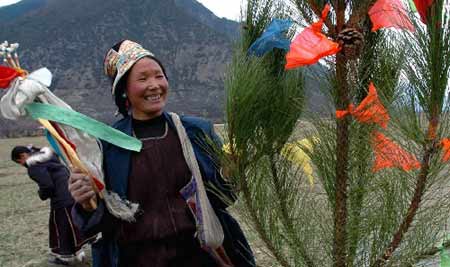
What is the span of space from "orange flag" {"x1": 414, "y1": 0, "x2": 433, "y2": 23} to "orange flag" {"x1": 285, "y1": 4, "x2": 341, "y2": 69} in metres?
0.19

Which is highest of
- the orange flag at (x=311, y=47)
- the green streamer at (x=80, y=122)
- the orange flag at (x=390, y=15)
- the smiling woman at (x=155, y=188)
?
the orange flag at (x=390, y=15)

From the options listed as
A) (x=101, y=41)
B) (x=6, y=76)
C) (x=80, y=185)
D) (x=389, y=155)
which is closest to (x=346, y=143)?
(x=389, y=155)

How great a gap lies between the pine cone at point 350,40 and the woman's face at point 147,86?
2.33 ft

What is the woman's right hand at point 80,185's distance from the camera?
5.26 ft

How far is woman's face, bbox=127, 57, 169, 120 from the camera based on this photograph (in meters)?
1.71

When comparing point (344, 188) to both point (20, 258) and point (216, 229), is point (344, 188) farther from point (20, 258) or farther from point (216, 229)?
point (20, 258)

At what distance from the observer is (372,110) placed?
119cm

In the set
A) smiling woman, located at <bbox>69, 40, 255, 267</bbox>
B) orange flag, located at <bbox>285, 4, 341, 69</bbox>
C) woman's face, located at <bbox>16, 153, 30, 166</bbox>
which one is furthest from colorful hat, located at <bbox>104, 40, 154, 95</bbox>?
woman's face, located at <bbox>16, 153, 30, 166</bbox>

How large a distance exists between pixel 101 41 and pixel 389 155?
73.3 metres

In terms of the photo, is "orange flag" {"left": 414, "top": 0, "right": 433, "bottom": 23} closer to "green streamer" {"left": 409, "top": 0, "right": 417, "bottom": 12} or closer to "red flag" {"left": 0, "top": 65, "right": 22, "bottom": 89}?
"green streamer" {"left": 409, "top": 0, "right": 417, "bottom": 12}

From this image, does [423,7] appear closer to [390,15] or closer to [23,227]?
[390,15]

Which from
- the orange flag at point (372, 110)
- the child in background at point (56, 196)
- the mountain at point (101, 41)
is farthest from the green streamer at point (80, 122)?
the mountain at point (101, 41)

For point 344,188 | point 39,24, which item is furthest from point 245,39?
point 39,24

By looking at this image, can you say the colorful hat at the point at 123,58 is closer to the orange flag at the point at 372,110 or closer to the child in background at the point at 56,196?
the orange flag at the point at 372,110
